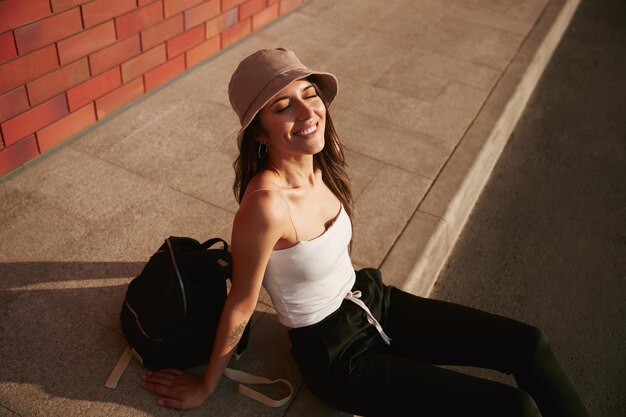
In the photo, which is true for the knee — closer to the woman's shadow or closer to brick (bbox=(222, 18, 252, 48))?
the woman's shadow

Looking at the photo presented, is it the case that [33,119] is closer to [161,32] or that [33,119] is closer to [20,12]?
[20,12]

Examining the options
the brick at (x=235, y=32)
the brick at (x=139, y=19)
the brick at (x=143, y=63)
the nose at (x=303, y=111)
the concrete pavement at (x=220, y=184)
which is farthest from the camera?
the brick at (x=235, y=32)

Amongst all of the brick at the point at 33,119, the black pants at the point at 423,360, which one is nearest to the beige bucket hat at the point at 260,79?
the black pants at the point at 423,360

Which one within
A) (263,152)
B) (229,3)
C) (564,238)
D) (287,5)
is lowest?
(564,238)

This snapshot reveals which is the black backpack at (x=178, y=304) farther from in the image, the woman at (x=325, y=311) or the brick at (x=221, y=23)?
the brick at (x=221, y=23)

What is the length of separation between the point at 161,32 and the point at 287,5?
204 cm

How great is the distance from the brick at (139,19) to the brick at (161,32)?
0.15 ft

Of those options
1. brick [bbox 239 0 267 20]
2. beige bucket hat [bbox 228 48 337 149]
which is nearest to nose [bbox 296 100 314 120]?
beige bucket hat [bbox 228 48 337 149]

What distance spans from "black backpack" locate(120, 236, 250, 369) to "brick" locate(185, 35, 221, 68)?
2869mm

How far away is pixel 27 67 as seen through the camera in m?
3.66

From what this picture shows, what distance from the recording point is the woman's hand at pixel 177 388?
249 centimetres

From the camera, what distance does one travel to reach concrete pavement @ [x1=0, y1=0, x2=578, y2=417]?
269 cm

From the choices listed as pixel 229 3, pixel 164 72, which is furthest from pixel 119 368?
pixel 229 3

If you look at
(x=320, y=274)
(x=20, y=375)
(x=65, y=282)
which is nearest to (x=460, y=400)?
(x=320, y=274)
